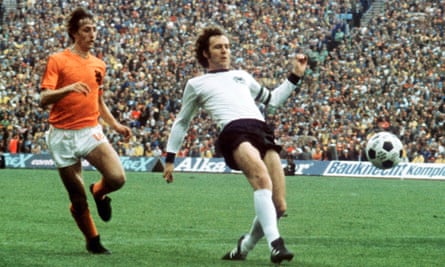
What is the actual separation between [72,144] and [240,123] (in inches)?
77.8

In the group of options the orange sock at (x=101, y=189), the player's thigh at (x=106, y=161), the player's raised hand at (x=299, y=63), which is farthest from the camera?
the orange sock at (x=101, y=189)

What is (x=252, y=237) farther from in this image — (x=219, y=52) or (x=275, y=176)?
(x=219, y=52)

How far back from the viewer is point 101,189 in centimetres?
1045

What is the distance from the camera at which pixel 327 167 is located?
36.6m

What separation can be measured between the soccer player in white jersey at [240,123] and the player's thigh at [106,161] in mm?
844

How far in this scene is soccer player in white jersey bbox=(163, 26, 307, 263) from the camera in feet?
29.0

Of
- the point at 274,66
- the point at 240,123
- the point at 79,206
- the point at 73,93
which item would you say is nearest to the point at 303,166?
the point at 274,66

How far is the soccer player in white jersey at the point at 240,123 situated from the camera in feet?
29.0

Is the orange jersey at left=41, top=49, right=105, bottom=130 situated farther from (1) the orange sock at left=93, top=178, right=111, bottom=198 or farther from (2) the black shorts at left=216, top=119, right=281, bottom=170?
(2) the black shorts at left=216, top=119, right=281, bottom=170

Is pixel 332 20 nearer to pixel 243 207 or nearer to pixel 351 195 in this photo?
pixel 351 195

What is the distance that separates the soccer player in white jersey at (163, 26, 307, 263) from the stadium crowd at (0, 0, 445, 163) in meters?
26.8

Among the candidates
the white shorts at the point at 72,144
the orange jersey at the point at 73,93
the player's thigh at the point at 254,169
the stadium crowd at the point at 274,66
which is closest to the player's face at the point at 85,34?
the orange jersey at the point at 73,93

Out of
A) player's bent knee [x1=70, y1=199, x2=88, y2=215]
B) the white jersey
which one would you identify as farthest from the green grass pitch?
the white jersey

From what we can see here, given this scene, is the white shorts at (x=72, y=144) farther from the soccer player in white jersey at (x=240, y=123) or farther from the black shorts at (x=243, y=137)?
the black shorts at (x=243, y=137)
